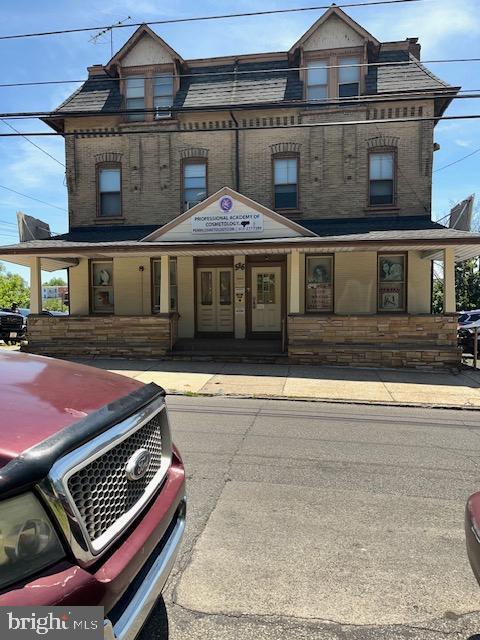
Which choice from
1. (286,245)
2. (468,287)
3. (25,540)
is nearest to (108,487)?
(25,540)

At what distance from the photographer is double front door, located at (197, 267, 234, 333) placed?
15531 millimetres

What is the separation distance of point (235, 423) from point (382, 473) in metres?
2.57

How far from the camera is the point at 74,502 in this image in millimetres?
1635

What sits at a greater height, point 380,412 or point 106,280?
point 106,280

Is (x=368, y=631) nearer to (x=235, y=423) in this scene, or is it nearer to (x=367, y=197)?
(x=235, y=423)

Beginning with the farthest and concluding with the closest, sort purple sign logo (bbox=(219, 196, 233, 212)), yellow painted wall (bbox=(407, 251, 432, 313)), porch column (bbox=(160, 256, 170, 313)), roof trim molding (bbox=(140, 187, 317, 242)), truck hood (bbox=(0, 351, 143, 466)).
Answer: yellow painted wall (bbox=(407, 251, 432, 313)) < porch column (bbox=(160, 256, 170, 313)) < purple sign logo (bbox=(219, 196, 233, 212)) < roof trim molding (bbox=(140, 187, 317, 242)) < truck hood (bbox=(0, 351, 143, 466))

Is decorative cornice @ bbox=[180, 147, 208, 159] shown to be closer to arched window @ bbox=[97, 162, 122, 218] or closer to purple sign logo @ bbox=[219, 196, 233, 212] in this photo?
arched window @ bbox=[97, 162, 122, 218]

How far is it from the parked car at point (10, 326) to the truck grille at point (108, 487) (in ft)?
57.4

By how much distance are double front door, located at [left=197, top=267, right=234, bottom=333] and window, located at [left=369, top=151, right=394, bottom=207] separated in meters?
5.31

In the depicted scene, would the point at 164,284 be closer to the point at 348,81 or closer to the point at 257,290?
the point at 257,290

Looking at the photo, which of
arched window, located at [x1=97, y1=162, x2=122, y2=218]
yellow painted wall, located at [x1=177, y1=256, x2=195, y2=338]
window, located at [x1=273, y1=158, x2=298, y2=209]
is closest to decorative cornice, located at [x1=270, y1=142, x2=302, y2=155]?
window, located at [x1=273, y1=158, x2=298, y2=209]

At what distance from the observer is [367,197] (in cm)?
1454

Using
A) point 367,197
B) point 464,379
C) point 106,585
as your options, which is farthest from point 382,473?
point 367,197

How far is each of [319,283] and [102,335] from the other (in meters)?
6.83
